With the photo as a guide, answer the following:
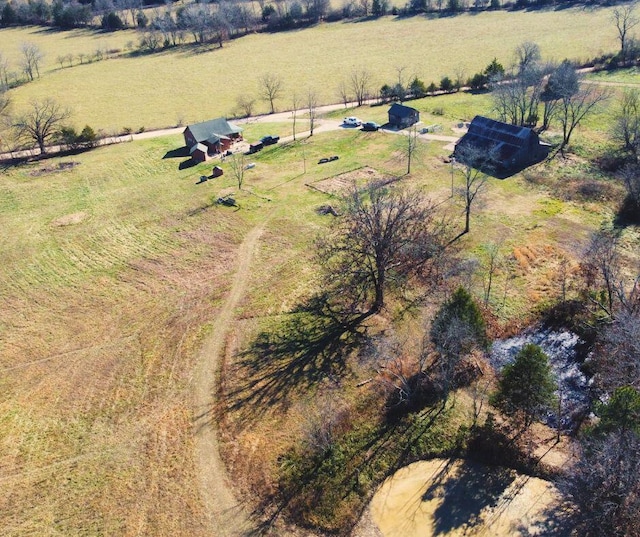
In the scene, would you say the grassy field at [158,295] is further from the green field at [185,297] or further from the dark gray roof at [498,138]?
the dark gray roof at [498,138]

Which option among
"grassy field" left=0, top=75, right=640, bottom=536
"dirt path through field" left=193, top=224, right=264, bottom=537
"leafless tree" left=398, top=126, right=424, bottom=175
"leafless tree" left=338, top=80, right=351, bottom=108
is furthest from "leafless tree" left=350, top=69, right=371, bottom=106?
"dirt path through field" left=193, top=224, right=264, bottom=537

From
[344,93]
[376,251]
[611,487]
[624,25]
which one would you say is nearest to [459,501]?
[611,487]

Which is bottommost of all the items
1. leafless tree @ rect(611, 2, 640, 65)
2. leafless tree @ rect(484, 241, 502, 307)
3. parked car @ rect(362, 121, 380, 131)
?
leafless tree @ rect(484, 241, 502, 307)

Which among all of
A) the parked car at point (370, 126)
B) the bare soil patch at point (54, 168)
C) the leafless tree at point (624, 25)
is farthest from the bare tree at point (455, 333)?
the leafless tree at point (624, 25)

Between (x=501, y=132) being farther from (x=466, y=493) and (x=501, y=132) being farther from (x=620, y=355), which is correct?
(x=466, y=493)

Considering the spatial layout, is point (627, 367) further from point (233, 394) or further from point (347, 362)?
point (233, 394)

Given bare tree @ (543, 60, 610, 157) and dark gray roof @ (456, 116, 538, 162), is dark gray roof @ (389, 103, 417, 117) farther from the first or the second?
bare tree @ (543, 60, 610, 157)

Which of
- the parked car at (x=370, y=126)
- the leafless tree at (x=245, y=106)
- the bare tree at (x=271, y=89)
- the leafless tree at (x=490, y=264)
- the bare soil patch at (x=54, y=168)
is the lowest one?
the leafless tree at (x=490, y=264)
